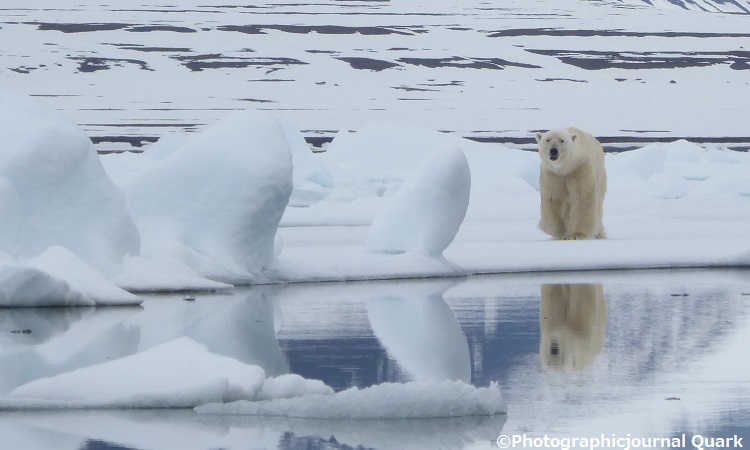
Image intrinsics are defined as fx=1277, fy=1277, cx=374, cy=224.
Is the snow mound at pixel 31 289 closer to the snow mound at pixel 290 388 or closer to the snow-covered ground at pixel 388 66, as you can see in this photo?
the snow mound at pixel 290 388

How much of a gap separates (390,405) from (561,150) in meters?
6.99

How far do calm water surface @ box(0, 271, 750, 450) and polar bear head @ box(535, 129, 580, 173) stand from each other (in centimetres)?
220

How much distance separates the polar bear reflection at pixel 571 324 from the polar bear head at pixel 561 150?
2.66 m

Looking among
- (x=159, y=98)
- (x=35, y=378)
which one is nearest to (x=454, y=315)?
(x=35, y=378)

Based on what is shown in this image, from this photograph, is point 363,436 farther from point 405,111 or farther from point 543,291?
point 405,111

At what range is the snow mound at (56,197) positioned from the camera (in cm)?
749

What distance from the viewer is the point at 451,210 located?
29.5ft

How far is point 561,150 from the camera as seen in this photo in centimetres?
1079

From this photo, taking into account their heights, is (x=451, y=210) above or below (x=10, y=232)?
below

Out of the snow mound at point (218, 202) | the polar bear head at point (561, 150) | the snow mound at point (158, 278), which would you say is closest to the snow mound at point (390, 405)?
the snow mound at point (158, 278)

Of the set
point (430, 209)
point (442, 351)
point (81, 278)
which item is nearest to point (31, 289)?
point (81, 278)

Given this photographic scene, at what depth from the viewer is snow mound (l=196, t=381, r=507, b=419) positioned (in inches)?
159

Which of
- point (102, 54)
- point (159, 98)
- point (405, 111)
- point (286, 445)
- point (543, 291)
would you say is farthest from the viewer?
point (102, 54)

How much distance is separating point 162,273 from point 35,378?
318cm
